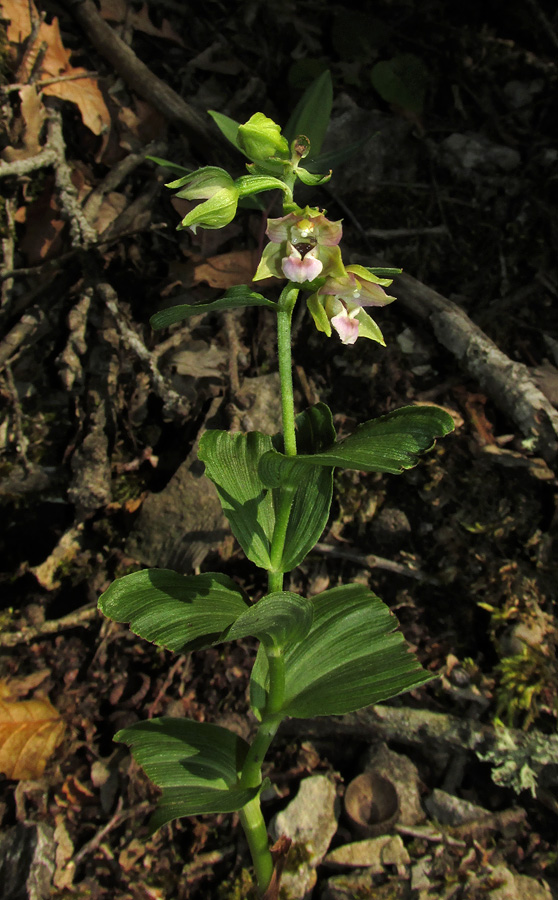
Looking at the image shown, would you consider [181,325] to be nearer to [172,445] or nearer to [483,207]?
[172,445]

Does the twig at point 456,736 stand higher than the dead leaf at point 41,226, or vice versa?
the dead leaf at point 41,226

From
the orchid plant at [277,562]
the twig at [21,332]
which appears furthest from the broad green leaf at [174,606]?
the twig at [21,332]

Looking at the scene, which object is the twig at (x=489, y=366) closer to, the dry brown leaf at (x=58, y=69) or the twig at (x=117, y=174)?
the twig at (x=117, y=174)

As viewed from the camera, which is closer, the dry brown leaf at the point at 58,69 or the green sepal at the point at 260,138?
the green sepal at the point at 260,138

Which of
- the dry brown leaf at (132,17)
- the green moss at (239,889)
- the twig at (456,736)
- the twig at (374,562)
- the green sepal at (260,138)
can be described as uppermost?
the dry brown leaf at (132,17)

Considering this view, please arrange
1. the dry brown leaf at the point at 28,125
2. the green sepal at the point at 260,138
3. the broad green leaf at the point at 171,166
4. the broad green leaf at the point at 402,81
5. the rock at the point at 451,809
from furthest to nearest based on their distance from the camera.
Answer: the broad green leaf at the point at 402,81
the dry brown leaf at the point at 28,125
the broad green leaf at the point at 171,166
the rock at the point at 451,809
the green sepal at the point at 260,138

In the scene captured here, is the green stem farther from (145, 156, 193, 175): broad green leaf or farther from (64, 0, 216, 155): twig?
(64, 0, 216, 155): twig

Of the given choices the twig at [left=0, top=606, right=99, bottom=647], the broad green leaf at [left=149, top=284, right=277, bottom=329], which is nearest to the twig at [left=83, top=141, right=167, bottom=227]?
the broad green leaf at [left=149, top=284, right=277, bottom=329]

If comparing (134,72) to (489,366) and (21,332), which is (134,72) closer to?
(21,332)
